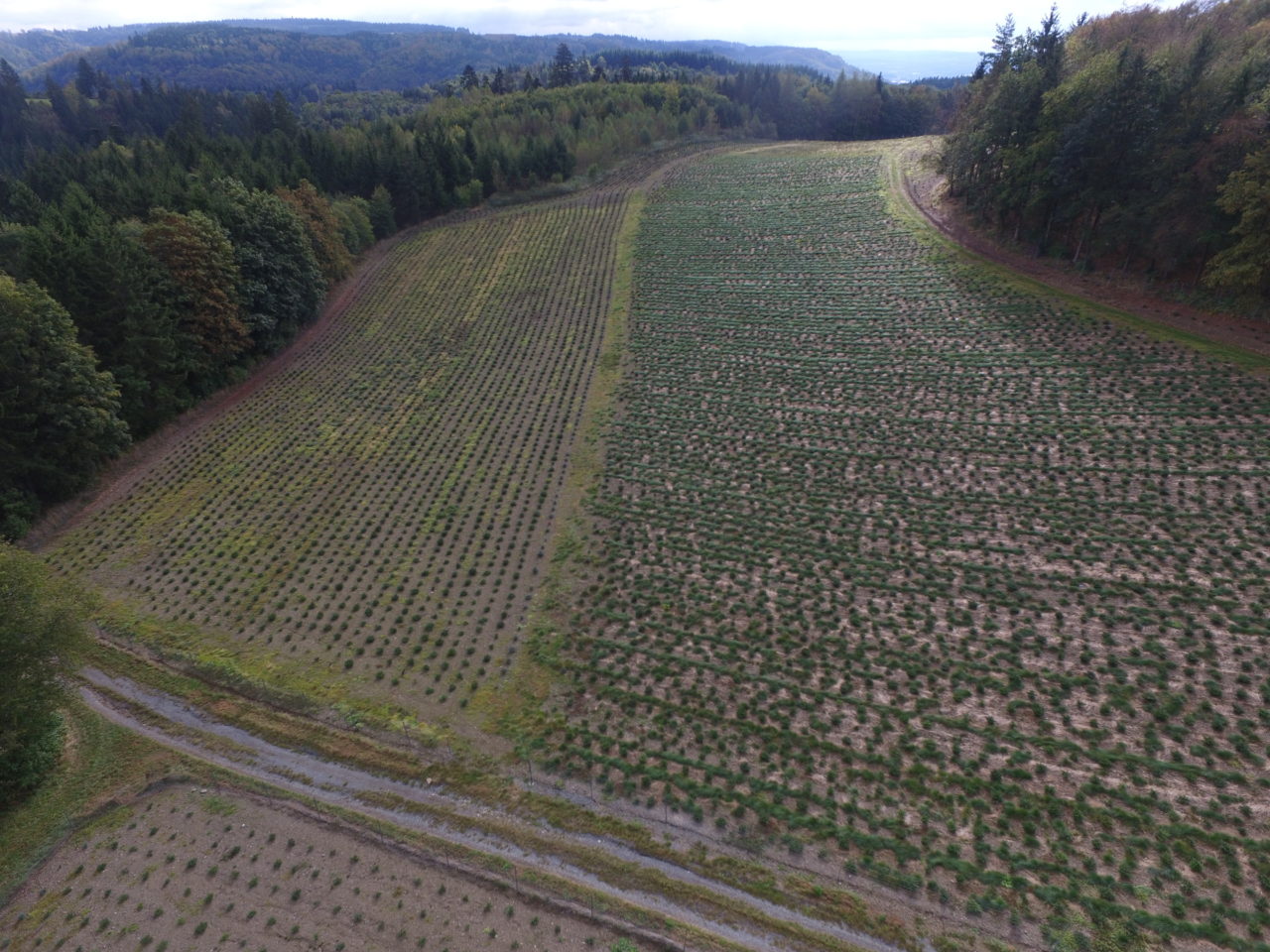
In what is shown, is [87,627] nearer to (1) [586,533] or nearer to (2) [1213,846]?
(1) [586,533]

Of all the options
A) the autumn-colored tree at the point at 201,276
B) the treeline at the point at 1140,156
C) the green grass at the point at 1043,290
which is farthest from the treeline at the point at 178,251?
the treeline at the point at 1140,156

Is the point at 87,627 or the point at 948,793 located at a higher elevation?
the point at 948,793

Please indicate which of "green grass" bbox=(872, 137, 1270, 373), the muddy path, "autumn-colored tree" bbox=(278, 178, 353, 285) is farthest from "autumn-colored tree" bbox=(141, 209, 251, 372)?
"green grass" bbox=(872, 137, 1270, 373)

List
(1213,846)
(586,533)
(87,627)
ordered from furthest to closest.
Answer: (586,533) < (87,627) < (1213,846)

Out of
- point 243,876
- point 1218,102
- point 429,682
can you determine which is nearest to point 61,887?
point 243,876

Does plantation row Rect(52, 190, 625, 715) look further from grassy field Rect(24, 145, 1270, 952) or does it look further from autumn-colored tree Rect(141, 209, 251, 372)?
autumn-colored tree Rect(141, 209, 251, 372)
